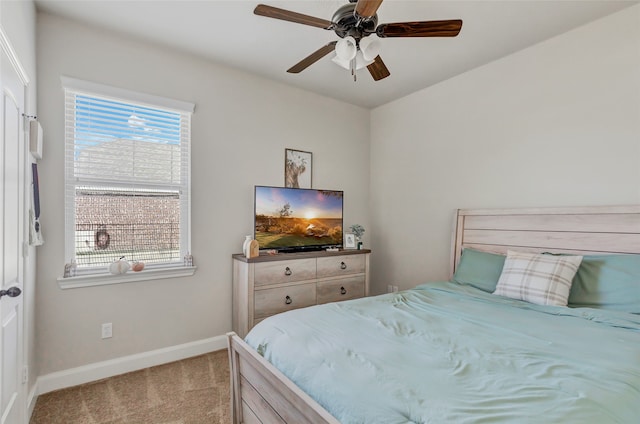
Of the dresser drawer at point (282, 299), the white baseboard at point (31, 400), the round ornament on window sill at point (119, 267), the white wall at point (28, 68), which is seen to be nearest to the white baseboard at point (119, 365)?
the white baseboard at point (31, 400)

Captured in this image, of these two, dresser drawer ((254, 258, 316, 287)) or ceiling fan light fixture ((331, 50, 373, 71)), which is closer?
ceiling fan light fixture ((331, 50, 373, 71))

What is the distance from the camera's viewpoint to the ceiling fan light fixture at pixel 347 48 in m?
1.80

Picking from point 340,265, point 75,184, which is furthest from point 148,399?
point 340,265

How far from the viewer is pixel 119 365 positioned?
2.66m

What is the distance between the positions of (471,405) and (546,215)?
219 centimetres

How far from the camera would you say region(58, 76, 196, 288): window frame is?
2514mm

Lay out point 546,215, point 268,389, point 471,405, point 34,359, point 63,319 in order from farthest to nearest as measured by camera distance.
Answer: point 546,215, point 63,319, point 34,359, point 268,389, point 471,405

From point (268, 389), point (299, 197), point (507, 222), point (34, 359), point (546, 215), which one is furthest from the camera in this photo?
point (299, 197)

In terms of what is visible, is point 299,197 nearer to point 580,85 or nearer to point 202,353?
point 202,353

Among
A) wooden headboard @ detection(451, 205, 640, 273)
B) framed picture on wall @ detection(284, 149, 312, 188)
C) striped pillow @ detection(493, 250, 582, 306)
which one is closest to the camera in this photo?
striped pillow @ detection(493, 250, 582, 306)

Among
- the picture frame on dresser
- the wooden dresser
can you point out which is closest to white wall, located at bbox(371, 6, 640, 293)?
the picture frame on dresser

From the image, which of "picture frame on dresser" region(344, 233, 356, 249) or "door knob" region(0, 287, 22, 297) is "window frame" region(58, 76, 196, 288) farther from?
"picture frame on dresser" region(344, 233, 356, 249)

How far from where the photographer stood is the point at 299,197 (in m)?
3.57

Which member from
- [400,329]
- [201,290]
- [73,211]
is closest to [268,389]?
[400,329]
